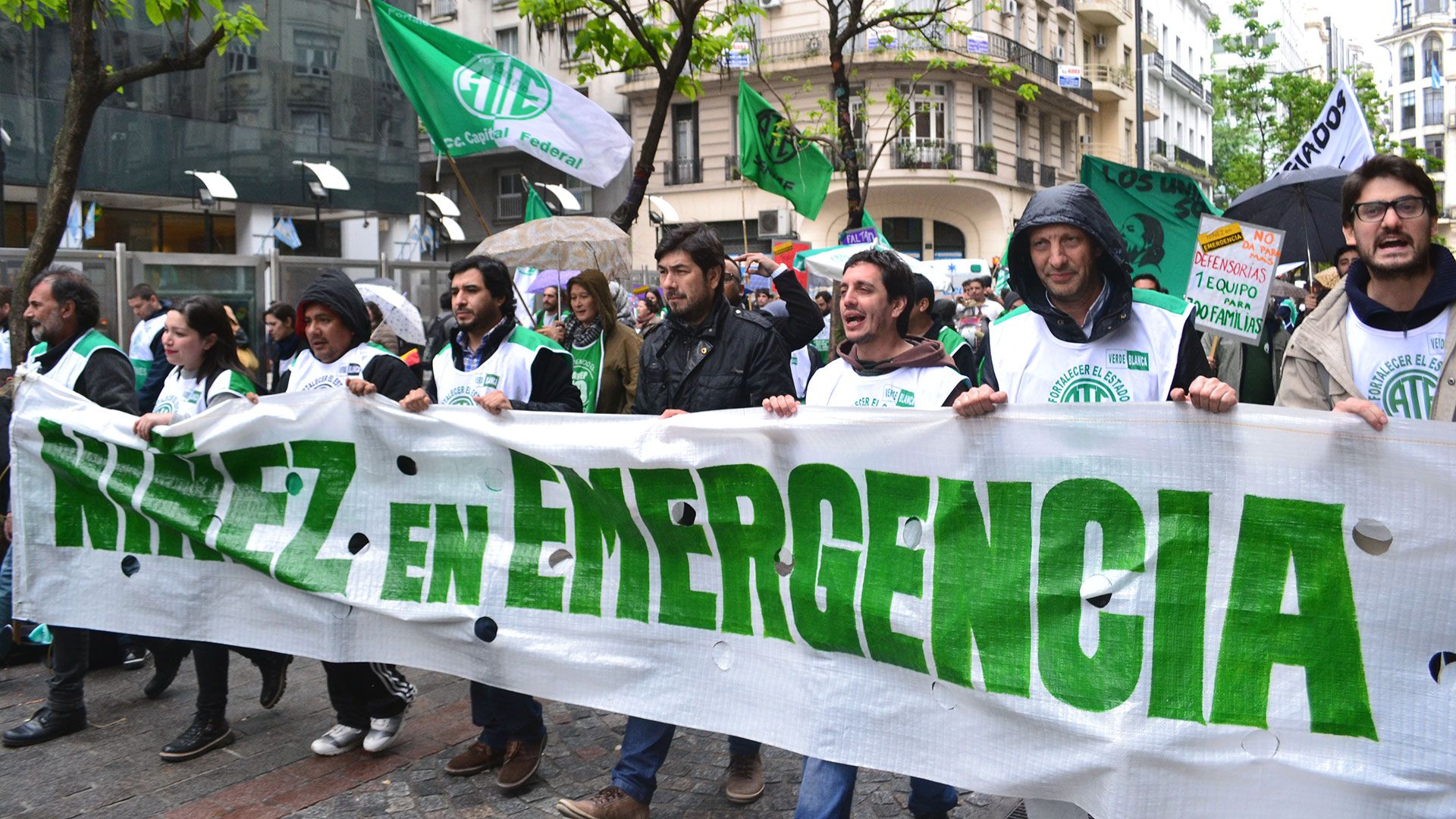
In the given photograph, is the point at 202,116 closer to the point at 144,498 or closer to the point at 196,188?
the point at 196,188

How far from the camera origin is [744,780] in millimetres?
4363

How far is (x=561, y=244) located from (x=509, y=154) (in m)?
27.0

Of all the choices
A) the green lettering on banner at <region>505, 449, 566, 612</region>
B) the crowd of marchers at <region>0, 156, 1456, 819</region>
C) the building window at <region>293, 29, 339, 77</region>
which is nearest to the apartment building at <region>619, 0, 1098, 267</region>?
the building window at <region>293, 29, 339, 77</region>

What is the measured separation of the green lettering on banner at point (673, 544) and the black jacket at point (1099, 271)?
1012 mm

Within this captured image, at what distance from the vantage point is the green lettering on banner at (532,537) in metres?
4.18

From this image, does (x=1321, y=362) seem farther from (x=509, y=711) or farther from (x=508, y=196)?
(x=508, y=196)

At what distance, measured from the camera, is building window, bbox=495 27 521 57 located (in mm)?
35719

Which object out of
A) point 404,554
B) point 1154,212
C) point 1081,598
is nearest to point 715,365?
point 404,554

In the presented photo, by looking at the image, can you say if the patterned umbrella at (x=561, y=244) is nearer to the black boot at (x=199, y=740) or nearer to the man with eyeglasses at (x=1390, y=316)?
the black boot at (x=199, y=740)

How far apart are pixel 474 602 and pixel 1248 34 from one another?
3237cm

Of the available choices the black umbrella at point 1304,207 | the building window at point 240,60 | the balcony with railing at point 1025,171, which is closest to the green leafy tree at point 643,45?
the black umbrella at point 1304,207

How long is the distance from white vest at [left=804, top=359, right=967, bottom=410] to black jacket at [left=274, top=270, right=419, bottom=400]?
175 cm

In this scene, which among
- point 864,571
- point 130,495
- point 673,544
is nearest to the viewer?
point 864,571

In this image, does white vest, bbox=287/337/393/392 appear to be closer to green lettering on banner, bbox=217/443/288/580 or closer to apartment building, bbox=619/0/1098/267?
green lettering on banner, bbox=217/443/288/580
